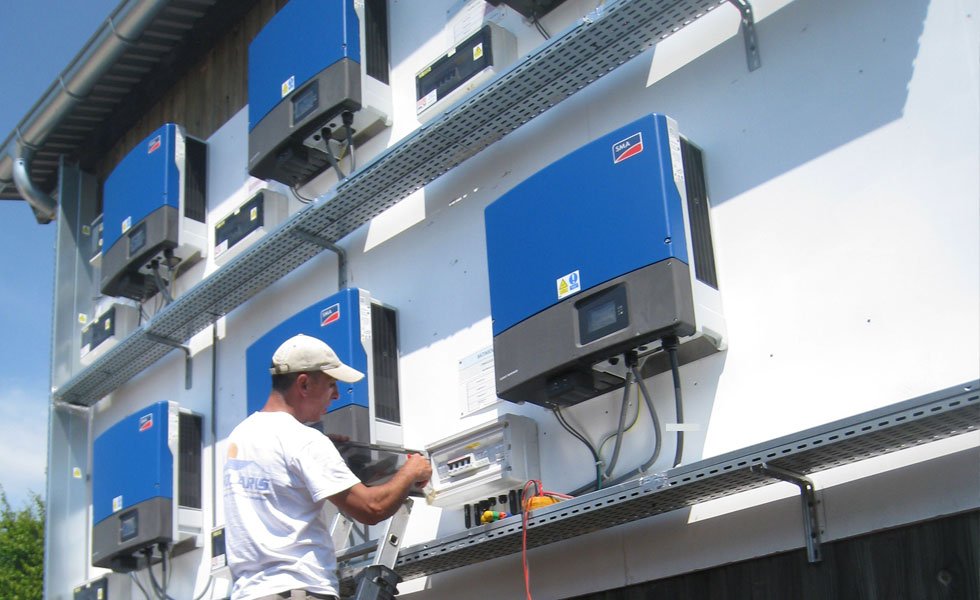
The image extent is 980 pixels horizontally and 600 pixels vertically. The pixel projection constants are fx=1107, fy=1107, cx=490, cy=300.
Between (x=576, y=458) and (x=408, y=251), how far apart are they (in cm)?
119

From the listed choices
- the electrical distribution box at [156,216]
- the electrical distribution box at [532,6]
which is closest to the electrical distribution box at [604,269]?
the electrical distribution box at [532,6]

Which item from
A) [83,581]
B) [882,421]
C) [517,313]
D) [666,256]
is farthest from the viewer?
[83,581]

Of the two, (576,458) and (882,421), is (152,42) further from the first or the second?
(882,421)

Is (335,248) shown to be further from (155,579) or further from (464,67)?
(155,579)

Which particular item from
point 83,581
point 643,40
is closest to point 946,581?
point 643,40

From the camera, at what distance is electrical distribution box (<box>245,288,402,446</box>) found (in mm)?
3645

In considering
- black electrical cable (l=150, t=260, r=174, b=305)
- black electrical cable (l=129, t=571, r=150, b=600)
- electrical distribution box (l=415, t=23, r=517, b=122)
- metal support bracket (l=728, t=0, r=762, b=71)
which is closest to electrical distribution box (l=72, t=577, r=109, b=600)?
black electrical cable (l=129, t=571, r=150, b=600)

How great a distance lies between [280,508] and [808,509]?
1.19 m

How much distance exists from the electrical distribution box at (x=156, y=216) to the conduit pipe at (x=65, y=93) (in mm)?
586

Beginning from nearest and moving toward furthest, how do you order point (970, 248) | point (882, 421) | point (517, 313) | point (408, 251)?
point (882, 421), point (970, 248), point (517, 313), point (408, 251)

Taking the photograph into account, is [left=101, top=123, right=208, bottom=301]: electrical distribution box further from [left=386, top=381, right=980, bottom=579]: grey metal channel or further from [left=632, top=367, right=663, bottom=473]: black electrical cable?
[left=632, top=367, right=663, bottom=473]: black electrical cable

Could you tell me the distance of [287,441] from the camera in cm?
244

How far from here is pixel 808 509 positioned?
100.0 inches

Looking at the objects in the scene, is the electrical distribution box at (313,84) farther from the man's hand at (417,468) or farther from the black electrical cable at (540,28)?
the man's hand at (417,468)
